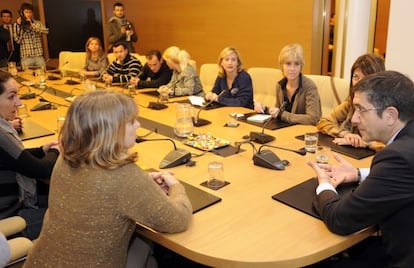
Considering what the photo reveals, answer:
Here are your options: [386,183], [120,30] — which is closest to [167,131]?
[386,183]

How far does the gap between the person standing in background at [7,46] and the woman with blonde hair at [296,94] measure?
4955 millimetres

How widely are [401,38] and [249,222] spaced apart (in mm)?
3054

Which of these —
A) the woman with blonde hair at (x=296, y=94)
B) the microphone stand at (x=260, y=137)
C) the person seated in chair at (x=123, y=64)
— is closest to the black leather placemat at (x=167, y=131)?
the microphone stand at (x=260, y=137)

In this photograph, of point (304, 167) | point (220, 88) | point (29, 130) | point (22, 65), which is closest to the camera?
point (304, 167)

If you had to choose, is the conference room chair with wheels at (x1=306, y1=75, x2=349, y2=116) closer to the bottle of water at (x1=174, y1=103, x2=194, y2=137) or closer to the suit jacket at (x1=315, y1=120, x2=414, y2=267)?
the bottle of water at (x1=174, y1=103, x2=194, y2=137)

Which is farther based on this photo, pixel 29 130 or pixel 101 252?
pixel 29 130

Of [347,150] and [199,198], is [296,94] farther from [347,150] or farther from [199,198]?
[199,198]

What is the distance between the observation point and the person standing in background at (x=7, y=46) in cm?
642

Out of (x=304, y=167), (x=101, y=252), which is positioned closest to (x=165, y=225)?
(x=101, y=252)

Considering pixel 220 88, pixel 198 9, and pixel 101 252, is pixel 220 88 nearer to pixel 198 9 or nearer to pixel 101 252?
pixel 101 252

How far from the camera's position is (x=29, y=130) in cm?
259

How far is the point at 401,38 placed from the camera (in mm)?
3705

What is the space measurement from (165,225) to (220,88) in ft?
7.94

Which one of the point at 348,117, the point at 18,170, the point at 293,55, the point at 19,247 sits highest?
the point at 293,55
